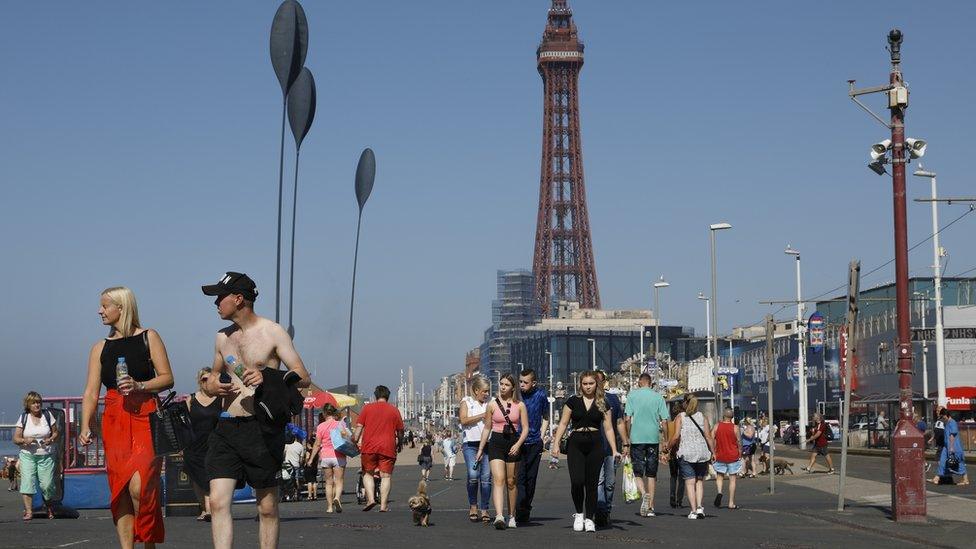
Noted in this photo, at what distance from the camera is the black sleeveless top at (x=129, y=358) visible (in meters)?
7.89

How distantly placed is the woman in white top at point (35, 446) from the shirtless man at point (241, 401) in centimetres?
891

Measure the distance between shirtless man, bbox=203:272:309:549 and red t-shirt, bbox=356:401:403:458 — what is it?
28.6ft

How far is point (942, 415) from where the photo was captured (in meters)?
26.4

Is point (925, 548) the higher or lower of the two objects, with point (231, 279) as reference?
lower

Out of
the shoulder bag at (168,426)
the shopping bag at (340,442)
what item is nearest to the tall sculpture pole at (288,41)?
the shopping bag at (340,442)

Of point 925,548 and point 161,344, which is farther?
point 925,548

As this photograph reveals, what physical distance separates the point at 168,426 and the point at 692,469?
9.59m

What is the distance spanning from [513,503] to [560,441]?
84cm

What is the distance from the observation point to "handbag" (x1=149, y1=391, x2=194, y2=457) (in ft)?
26.4

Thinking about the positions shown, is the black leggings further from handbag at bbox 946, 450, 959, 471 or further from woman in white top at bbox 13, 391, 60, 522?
handbag at bbox 946, 450, 959, 471

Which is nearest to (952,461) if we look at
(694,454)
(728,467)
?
(728,467)

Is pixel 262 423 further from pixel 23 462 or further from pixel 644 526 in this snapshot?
pixel 23 462

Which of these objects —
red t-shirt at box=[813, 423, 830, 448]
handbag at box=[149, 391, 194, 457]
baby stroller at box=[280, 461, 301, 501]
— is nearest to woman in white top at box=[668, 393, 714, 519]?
baby stroller at box=[280, 461, 301, 501]

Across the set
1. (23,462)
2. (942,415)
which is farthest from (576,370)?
(23,462)
